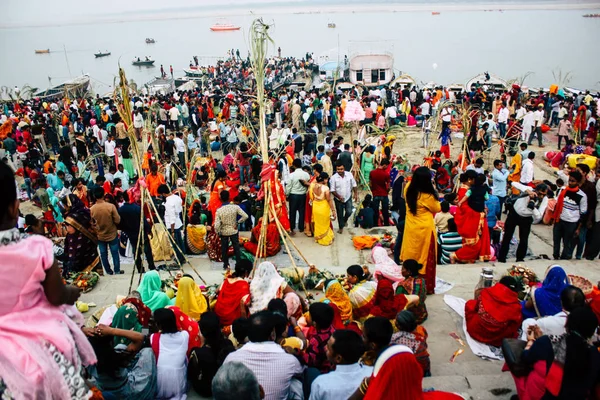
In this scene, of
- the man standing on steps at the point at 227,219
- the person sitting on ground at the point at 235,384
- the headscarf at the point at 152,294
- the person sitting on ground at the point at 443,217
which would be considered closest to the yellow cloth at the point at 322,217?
the man standing on steps at the point at 227,219

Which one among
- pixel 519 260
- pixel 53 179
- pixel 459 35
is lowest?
pixel 519 260

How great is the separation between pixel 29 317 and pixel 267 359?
138 cm

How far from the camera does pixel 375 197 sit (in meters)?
6.79

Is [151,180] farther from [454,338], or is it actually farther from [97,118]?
[97,118]

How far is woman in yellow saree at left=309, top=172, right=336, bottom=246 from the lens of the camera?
607 centimetres

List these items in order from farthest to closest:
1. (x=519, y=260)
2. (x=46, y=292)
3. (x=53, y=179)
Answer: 1. (x=53, y=179)
2. (x=519, y=260)
3. (x=46, y=292)

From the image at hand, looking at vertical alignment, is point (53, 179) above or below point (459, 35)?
below

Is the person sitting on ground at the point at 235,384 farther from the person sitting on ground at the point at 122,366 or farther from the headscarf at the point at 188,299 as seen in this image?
the headscarf at the point at 188,299

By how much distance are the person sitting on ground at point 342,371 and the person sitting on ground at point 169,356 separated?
0.90m

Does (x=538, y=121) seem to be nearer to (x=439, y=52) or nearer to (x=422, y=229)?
(x=422, y=229)

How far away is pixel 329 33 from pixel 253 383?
3429 inches

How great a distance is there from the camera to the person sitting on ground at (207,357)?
2916 mm

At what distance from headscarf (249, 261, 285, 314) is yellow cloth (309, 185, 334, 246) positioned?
2454 mm

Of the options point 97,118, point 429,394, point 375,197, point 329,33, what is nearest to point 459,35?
point 329,33
